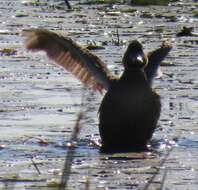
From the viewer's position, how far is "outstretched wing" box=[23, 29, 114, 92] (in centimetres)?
1099

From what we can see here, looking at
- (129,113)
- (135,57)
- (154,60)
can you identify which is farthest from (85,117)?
(129,113)

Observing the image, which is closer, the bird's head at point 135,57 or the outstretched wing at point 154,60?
the bird's head at point 135,57

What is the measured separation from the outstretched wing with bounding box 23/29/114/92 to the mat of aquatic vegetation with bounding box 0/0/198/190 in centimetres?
21

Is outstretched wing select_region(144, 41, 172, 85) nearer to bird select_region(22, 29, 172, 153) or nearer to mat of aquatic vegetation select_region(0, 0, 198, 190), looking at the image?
bird select_region(22, 29, 172, 153)

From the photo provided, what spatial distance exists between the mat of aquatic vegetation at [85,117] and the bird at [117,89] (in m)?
0.20

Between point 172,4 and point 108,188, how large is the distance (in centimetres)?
2090

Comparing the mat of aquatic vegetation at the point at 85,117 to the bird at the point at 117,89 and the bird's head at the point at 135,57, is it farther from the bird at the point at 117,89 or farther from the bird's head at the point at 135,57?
the bird's head at the point at 135,57

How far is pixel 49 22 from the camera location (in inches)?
911

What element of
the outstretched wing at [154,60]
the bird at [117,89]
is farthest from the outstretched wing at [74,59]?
the outstretched wing at [154,60]

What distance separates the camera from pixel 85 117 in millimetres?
12055

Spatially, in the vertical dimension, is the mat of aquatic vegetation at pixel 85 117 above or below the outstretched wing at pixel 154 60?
below

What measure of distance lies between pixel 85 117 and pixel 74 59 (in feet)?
3.10

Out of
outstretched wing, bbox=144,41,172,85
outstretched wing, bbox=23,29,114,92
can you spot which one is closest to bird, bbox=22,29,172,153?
outstretched wing, bbox=23,29,114,92

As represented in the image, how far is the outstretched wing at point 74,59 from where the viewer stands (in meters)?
11.0
